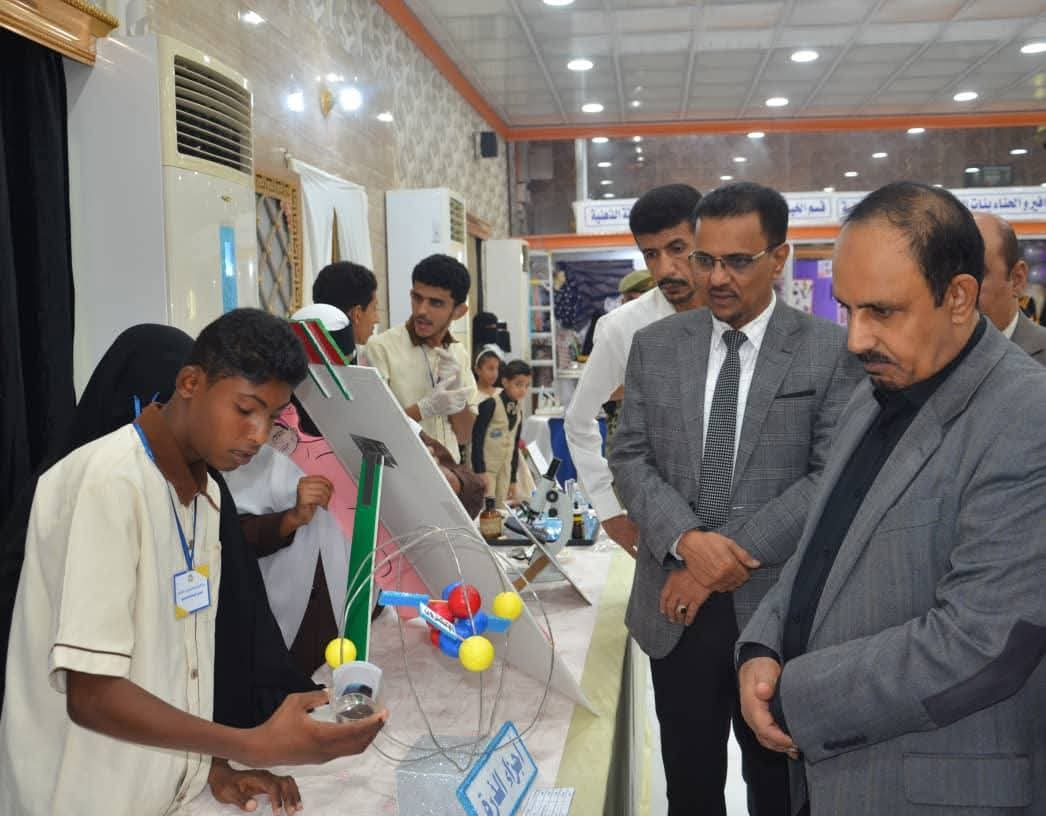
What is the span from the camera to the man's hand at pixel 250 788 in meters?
1.28

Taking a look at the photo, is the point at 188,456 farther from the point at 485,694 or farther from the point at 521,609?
the point at 485,694

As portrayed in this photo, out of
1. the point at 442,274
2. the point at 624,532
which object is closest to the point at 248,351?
the point at 624,532

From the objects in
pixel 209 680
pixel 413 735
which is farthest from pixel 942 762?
pixel 209 680

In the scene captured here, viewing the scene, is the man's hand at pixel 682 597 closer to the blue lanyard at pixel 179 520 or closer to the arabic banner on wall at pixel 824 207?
the blue lanyard at pixel 179 520

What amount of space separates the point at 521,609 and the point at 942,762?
0.57 metres

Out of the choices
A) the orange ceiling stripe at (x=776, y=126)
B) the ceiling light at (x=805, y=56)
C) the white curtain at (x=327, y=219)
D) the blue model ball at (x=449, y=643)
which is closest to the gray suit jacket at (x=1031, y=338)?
the blue model ball at (x=449, y=643)

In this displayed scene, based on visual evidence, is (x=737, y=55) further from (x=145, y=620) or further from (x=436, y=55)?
(x=145, y=620)

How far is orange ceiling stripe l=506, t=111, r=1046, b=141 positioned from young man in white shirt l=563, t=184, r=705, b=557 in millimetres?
8509

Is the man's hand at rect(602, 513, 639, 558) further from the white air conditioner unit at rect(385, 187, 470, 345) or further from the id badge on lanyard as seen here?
the white air conditioner unit at rect(385, 187, 470, 345)

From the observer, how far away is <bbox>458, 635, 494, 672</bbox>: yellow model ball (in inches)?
46.9

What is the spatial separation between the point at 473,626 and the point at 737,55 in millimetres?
7531

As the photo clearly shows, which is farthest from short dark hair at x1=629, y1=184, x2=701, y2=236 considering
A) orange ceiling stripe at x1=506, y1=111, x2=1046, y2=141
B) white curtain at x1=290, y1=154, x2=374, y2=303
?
orange ceiling stripe at x1=506, y1=111, x2=1046, y2=141

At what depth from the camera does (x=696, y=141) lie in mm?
10727

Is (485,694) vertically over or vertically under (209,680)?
under
